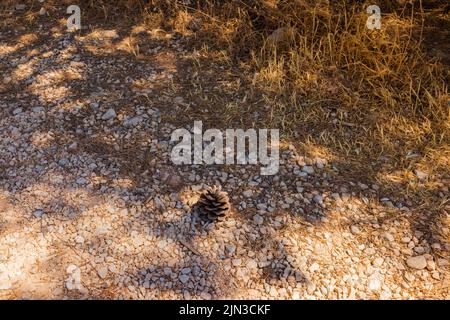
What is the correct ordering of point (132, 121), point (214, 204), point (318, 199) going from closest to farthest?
point (214, 204) < point (318, 199) < point (132, 121)

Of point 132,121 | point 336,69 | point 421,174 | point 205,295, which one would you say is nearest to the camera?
point 205,295

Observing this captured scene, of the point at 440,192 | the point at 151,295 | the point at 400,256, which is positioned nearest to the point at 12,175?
the point at 151,295

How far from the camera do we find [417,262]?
2.61m

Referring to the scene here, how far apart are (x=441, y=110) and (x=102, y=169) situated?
2.44 metres

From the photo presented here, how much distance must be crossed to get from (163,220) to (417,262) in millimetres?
1482

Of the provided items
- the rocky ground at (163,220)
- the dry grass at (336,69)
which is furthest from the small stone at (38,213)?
the dry grass at (336,69)

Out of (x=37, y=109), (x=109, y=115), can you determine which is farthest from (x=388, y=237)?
(x=37, y=109)

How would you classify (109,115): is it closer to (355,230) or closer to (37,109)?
(37,109)

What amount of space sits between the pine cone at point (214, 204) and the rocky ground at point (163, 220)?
0.06 m

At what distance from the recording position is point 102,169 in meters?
3.04

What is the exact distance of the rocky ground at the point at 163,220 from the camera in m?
2.51

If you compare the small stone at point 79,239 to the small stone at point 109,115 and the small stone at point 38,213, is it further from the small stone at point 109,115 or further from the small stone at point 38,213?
the small stone at point 109,115

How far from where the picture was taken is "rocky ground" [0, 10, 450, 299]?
2.51 metres
